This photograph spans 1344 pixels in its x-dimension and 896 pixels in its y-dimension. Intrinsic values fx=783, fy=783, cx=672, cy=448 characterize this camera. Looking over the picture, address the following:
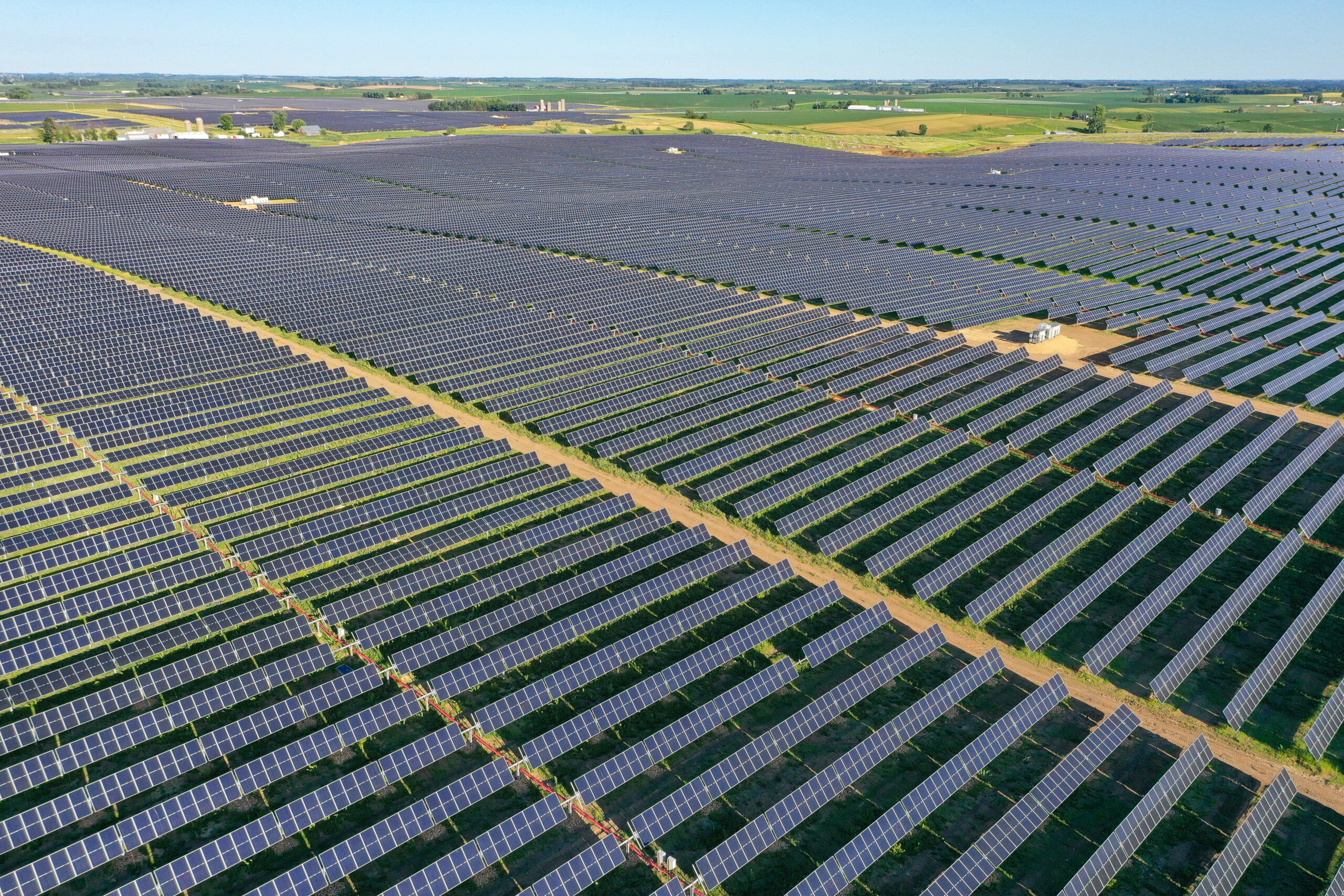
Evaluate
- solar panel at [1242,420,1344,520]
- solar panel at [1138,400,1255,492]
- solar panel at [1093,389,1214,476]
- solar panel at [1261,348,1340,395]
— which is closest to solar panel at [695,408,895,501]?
solar panel at [1093,389,1214,476]

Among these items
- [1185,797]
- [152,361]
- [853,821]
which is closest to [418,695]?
[853,821]

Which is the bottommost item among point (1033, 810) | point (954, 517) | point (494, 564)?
point (1033, 810)

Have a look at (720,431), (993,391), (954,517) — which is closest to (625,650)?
(954,517)

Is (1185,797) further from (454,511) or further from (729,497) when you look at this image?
(454,511)

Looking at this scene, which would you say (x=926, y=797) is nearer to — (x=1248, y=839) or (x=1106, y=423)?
(x=1248, y=839)

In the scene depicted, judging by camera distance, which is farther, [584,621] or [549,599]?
[549,599]

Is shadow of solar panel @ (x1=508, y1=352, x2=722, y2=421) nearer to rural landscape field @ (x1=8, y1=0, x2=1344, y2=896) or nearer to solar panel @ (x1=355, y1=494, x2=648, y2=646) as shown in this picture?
rural landscape field @ (x1=8, y1=0, x2=1344, y2=896)
